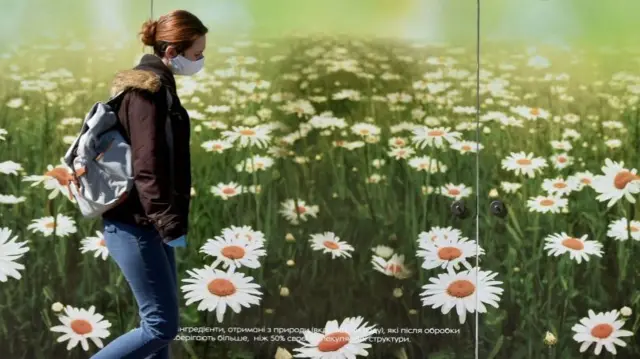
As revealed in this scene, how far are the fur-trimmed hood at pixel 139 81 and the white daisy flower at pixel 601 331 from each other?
1963 mm

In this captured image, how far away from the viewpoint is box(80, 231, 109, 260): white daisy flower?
3.00 meters

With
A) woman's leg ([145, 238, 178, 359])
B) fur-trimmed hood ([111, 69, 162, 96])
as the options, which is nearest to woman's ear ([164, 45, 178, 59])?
fur-trimmed hood ([111, 69, 162, 96])

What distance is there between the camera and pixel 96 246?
3.00 metres

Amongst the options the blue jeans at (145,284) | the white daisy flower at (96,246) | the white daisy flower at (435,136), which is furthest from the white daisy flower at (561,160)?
the white daisy flower at (96,246)

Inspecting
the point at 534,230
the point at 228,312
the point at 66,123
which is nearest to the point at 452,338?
the point at 534,230

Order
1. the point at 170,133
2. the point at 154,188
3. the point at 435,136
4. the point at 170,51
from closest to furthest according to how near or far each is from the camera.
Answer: the point at 154,188
the point at 170,133
the point at 170,51
the point at 435,136

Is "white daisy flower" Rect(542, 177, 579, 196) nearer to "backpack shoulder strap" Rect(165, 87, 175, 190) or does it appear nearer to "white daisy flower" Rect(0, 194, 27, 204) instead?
"backpack shoulder strap" Rect(165, 87, 175, 190)

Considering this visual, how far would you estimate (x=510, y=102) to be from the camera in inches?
117

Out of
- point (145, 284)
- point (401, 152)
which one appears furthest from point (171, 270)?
point (401, 152)

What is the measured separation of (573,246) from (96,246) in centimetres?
197

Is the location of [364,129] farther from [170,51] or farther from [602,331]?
[602,331]

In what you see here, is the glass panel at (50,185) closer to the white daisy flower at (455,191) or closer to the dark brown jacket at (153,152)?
the dark brown jacket at (153,152)

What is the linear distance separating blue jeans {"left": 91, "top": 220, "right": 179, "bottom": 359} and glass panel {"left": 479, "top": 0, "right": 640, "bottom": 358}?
1.30 m

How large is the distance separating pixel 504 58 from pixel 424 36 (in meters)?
0.34
